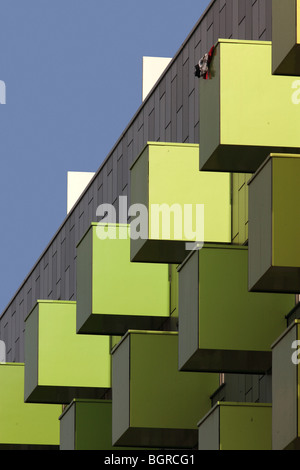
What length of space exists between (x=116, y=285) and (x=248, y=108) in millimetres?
5626

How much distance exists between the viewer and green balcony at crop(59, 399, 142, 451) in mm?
26672

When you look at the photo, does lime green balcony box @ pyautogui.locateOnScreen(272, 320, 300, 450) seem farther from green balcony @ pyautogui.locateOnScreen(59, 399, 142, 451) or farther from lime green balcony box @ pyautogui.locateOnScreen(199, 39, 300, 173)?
green balcony @ pyautogui.locateOnScreen(59, 399, 142, 451)

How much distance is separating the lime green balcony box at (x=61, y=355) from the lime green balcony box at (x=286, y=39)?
9989 millimetres

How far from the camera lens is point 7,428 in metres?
30.7

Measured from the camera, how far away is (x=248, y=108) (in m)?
20.7

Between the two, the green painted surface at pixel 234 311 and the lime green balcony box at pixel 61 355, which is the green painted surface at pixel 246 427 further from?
the lime green balcony box at pixel 61 355

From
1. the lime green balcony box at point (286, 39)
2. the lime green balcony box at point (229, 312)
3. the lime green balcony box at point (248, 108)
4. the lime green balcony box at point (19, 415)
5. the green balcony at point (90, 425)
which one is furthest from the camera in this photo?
the lime green balcony box at point (19, 415)

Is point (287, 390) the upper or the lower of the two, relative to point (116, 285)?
lower

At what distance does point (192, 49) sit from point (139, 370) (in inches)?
174

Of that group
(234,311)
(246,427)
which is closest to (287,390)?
(246,427)

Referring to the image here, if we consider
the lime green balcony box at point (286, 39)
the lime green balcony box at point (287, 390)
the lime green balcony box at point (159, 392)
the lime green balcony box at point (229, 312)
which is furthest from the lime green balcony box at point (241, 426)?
the lime green balcony box at point (286, 39)

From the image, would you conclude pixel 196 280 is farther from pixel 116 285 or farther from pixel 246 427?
pixel 116 285

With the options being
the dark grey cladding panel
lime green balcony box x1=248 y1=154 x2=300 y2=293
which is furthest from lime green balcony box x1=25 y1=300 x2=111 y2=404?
lime green balcony box x1=248 y1=154 x2=300 y2=293

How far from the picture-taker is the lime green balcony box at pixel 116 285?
25.7 metres
